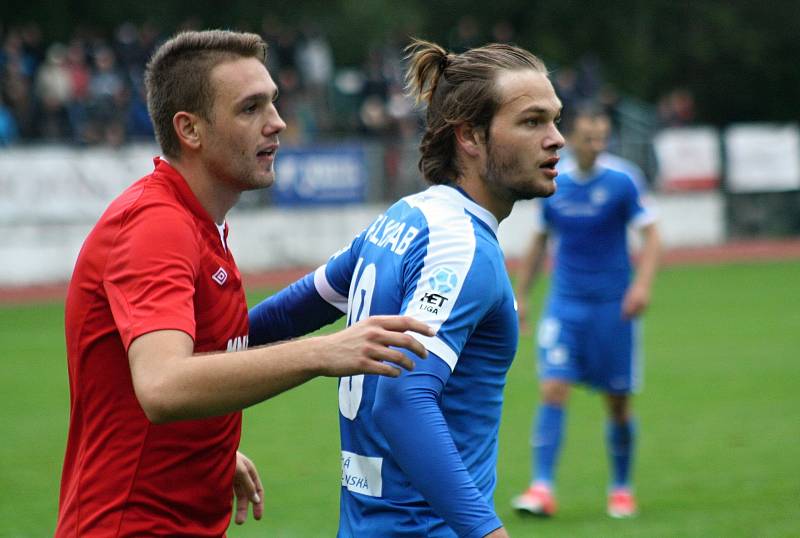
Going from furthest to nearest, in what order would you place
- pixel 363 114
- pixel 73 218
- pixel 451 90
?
1. pixel 363 114
2. pixel 73 218
3. pixel 451 90

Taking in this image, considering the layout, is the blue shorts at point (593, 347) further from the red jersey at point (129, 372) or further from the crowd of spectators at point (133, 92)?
the crowd of spectators at point (133, 92)

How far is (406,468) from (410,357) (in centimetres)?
27

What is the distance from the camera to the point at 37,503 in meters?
7.79

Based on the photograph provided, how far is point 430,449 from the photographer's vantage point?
3.05 m

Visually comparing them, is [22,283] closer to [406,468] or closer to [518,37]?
[406,468]

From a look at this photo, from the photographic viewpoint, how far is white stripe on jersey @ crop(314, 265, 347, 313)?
3922 millimetres

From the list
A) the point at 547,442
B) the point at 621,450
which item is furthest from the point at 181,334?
the point at 621,450

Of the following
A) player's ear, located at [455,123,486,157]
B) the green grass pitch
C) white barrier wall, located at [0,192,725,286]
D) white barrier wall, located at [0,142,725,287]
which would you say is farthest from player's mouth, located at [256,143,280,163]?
white barrier wall, located at [0,142,725,287]

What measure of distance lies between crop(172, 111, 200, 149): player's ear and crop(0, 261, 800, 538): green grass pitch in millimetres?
4095

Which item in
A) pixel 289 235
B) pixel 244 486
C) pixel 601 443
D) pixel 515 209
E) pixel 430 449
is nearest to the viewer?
pixel 430 449

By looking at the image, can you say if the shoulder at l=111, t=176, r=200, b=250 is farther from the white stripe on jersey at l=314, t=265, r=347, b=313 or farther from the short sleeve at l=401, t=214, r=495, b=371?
the white stripe on jersey at l=314, t=265, r=347, b=313

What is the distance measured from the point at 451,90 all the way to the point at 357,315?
0.69 m

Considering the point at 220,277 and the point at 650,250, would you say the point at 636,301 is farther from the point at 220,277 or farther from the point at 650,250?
the point at 220,277

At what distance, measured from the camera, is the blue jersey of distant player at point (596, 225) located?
8352 mm
